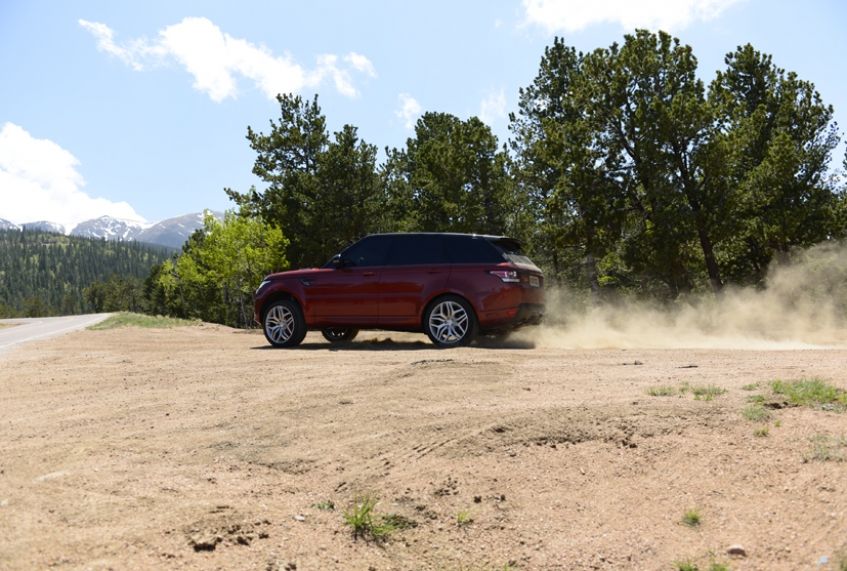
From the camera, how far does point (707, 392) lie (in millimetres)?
5070

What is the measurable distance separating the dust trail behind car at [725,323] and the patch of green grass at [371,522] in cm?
786

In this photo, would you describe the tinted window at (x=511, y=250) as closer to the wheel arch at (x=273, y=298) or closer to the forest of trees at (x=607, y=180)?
the wheel arch at (x=273, y=298)

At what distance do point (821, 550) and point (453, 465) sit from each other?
1.95 m

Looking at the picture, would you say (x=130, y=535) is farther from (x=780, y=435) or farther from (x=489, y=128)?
(x=489, y=128)

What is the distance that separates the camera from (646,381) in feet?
19.5

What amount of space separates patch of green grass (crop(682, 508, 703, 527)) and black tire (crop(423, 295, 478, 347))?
678 cm

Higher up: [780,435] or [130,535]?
[780,435]

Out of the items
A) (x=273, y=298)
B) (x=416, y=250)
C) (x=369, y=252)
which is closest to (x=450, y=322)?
(x=416, y=250)

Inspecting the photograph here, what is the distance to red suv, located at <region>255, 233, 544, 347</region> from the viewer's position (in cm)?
1008

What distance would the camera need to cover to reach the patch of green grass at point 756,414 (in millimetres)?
4367

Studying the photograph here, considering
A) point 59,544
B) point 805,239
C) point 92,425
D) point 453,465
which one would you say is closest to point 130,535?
point 59,544

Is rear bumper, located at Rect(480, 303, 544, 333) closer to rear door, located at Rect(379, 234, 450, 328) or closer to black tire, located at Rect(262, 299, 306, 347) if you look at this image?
rear door, located at Rect(379, 234, 450, 328)

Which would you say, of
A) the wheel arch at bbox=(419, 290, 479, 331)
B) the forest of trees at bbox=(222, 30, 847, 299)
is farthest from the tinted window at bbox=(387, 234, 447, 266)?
the forest of trees at bbox=(222, 30, 847, 299)

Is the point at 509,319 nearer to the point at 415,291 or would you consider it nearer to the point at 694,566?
the point at 415,291
